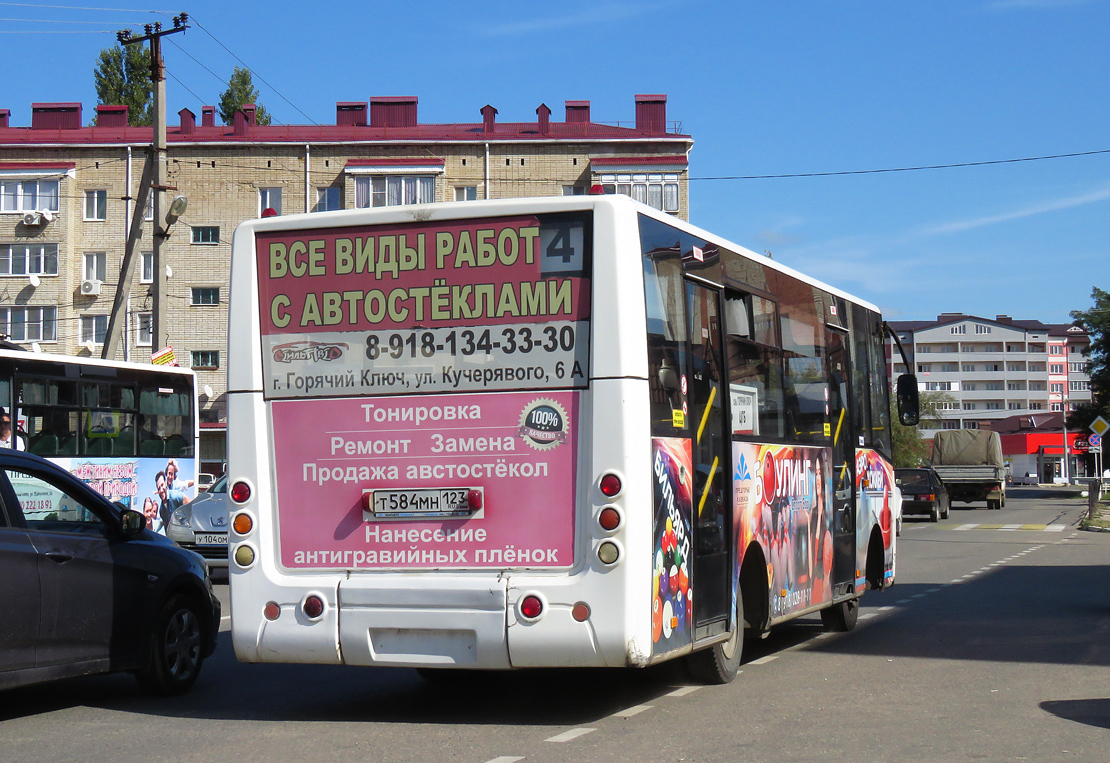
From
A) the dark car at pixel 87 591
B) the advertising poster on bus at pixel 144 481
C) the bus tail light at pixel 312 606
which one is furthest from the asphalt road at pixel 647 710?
the advertising poster on bus at pixel 144 481

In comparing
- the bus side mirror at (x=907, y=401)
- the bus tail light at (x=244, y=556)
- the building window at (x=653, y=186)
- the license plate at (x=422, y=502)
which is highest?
the building window at (x=653, y=186)

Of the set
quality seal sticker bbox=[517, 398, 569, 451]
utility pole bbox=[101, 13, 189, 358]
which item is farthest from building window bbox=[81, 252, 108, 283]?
quality seal sticker bbox=[517, 398, 569, 451]

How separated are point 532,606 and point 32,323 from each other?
57.3 meters

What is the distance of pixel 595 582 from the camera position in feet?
23.5

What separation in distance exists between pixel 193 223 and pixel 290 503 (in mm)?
54514

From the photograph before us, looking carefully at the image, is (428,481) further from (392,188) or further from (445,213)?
(392,188)

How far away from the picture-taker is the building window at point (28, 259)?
196ft

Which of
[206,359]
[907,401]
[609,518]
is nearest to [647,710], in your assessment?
[609,518]

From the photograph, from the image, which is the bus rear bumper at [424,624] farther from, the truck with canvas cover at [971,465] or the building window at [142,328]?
the building window at [142,328]

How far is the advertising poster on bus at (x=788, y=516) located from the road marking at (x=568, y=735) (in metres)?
1.88

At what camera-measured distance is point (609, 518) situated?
717 centimetres

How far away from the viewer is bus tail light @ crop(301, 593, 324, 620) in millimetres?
7609

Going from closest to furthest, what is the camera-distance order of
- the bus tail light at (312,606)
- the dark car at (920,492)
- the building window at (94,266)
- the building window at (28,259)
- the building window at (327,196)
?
the bus tail light at (312,606) < the dark car at (920,492) < the building window at (327,196) < the building window at (28,259) < the building window at (94,266)

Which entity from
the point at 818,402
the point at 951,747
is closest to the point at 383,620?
the point at 951,747
